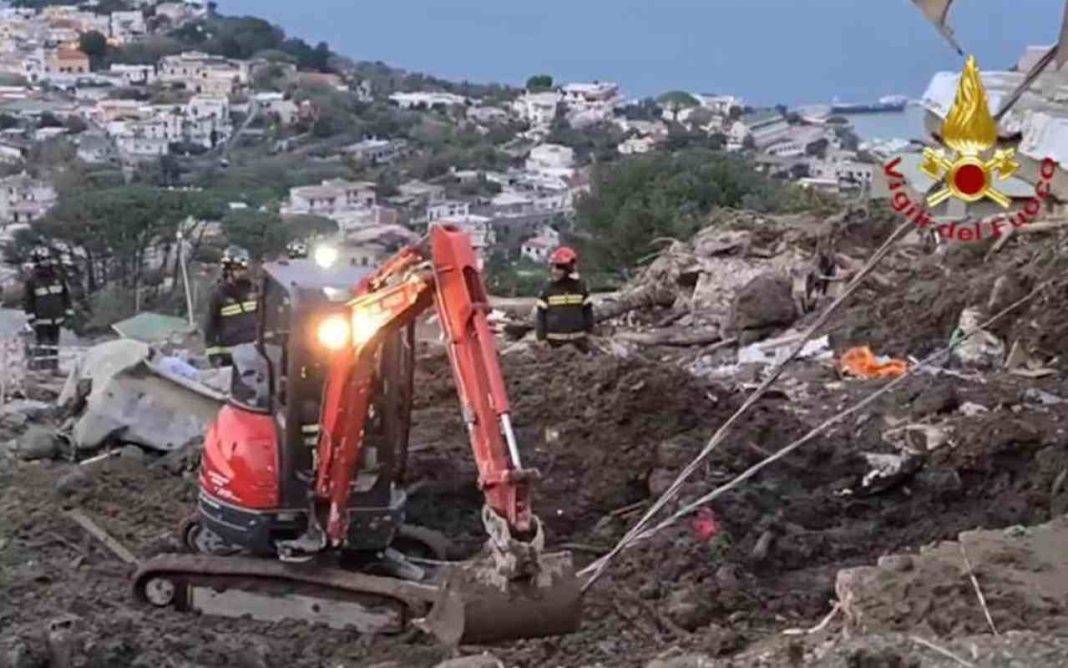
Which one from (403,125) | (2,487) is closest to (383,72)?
(403,125)

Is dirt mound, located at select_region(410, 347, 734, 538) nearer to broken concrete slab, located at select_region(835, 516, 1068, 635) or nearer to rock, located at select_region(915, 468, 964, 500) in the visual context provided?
rock, located at select_region(915, 468, 964, 500)

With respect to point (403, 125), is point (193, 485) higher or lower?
higher

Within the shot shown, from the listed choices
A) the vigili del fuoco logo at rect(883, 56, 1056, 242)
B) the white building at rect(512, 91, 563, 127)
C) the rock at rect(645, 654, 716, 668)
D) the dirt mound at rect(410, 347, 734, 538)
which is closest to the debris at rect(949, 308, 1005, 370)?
the dirt mound at rect(410, 347, 734, 538)

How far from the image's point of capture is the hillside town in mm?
8219

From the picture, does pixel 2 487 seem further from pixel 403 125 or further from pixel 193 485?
Result: pixel 403 125

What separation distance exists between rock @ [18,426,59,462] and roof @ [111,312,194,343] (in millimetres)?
5117

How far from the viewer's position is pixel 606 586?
1030 centimetres

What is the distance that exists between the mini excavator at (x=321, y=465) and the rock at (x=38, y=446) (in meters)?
2.57

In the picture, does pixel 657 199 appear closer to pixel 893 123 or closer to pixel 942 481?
pixel 893 123

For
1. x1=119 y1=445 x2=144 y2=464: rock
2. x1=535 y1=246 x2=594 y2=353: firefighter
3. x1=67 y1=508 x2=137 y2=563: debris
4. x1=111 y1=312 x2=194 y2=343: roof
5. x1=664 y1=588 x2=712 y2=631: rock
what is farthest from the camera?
x1=111 y1=312 x2=194 y2=343: roof

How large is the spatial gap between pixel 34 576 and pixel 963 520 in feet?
19.5

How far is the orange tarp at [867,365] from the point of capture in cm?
1466

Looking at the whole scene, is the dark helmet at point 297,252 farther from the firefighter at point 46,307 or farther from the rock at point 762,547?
the rock at point 762,547

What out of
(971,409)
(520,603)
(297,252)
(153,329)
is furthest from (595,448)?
(153,329)
